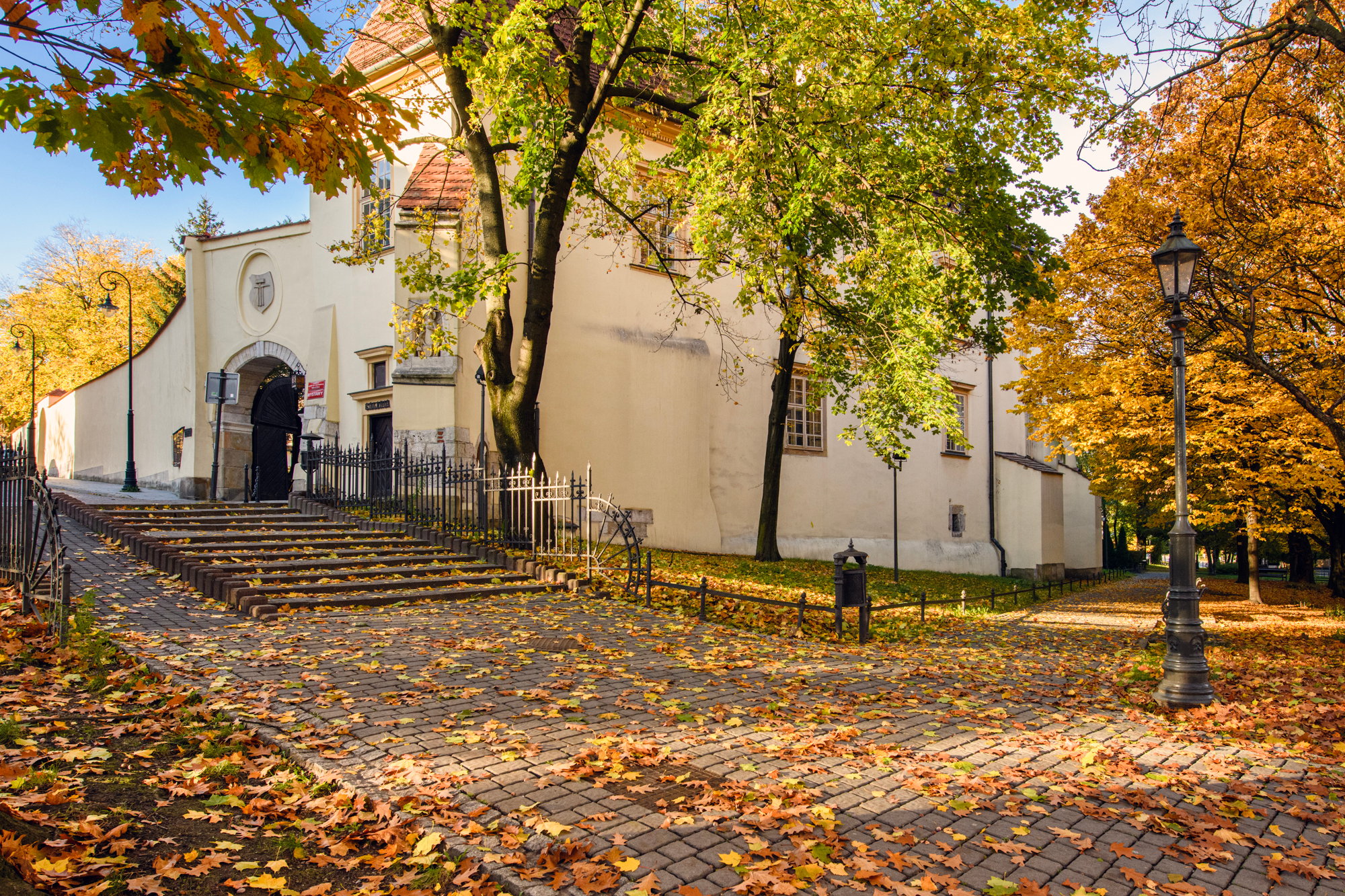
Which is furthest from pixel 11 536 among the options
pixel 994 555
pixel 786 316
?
pixel 994 555

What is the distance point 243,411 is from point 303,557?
10.3 meters

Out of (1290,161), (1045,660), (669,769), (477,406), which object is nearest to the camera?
(669,769)

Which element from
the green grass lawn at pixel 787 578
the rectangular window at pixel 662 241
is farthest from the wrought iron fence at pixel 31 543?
the rectangular window at pixel 662 241

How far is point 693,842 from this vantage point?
4016mm

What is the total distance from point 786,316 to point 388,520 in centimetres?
753

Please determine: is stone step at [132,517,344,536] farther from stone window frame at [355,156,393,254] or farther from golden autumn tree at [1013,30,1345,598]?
golden autumn tree at [1013,30,1345,598]

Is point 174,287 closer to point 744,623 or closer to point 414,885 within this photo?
point 744,623

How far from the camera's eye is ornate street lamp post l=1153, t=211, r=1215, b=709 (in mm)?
7324

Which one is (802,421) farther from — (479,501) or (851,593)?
(851,593)

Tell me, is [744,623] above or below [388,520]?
below

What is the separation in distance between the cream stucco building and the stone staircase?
3048mm

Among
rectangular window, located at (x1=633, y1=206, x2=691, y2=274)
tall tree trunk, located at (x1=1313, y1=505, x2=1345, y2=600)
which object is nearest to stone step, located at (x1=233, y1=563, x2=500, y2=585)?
rectangular window, located at (x1=633, y1=206, x2=691, y2=274)

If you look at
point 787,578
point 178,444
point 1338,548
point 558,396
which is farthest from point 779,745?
point 1338,548

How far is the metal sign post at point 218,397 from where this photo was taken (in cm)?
1897
